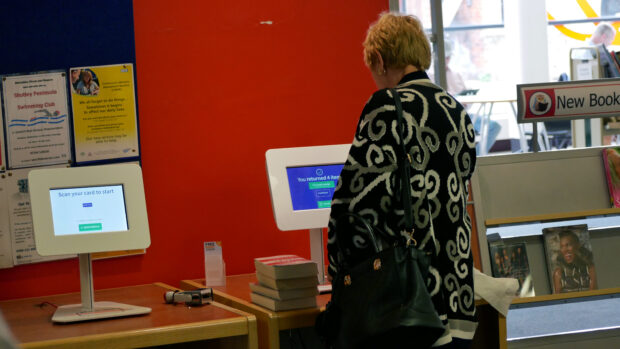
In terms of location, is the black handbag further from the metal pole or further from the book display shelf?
the metal pole

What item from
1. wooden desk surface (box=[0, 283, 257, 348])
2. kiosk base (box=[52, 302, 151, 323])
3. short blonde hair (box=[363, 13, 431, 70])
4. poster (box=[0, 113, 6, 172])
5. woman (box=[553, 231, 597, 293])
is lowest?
woman (box=[553, 231, 597, 293])

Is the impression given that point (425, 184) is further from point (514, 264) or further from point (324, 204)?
point (514, 264)

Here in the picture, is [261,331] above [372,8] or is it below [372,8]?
below

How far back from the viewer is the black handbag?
1827mm

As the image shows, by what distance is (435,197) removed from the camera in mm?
2008

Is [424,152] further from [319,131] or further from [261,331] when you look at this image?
[319,131]

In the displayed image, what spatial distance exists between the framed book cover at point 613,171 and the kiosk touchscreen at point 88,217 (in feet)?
7.30

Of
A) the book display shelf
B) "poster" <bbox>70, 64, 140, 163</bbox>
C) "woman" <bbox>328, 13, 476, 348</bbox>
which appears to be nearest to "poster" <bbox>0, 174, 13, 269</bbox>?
"poster" <bbox>70, 64, 140, 163</bbox>

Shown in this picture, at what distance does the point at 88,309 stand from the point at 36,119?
0.95 meters

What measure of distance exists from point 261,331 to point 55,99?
1.35m

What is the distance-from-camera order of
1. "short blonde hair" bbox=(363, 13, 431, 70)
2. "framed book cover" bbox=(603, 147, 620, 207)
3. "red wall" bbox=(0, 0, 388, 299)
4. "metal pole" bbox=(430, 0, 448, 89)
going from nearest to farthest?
"short blonde hair" bbox=(363, 13, 431, 70), "red wall" bbox=(0, 0, 388, 299), "framed book cover" bbox=(603, 147, 620, 207), "metal pole" bbox=(430, 0, 448, 89)

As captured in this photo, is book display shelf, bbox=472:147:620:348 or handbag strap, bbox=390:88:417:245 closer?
handbag strap, bbox=390:88:417:245

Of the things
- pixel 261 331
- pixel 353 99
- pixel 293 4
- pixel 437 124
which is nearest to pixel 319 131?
pixel 353 99

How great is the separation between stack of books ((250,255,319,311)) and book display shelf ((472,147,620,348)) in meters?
1.13
